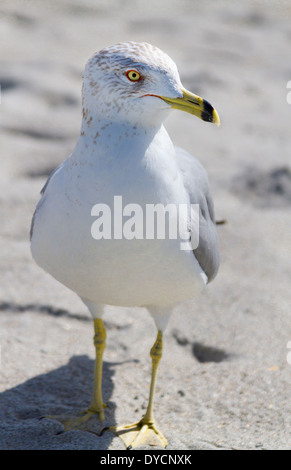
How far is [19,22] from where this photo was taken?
845 cm

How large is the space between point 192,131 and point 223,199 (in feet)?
4.32

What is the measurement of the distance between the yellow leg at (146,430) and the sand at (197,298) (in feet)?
0.16

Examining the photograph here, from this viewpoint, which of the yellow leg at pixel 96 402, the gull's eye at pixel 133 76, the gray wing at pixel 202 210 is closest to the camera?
the gull's eye at pixel 133 76

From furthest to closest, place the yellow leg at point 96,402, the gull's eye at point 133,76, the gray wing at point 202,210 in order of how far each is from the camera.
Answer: the yellow leg at point 96,402 → the gray wing at point 202,210 → the gull's eye at point 133,76

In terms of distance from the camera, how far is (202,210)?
10.1 ft

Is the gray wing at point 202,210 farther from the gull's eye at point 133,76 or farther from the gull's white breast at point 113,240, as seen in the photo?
the gull's eye at point 133,76

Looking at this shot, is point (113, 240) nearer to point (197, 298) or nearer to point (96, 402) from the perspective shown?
point (96, 402)

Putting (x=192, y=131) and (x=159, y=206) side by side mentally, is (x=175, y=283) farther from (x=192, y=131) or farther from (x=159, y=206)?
(x=192, y=131)

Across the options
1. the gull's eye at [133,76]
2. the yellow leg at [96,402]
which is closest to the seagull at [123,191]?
the gull's eye at [133,76]

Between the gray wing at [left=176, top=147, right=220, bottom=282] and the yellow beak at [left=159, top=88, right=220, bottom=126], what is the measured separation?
0.38 m

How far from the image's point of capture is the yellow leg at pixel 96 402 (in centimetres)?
309

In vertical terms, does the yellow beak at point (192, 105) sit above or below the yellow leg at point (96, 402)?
above

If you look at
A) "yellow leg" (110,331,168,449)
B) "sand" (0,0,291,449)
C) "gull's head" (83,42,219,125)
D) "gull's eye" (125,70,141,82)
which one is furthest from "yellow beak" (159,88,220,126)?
"sand" (0,0,291,449)

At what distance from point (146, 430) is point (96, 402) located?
0.95 feet
